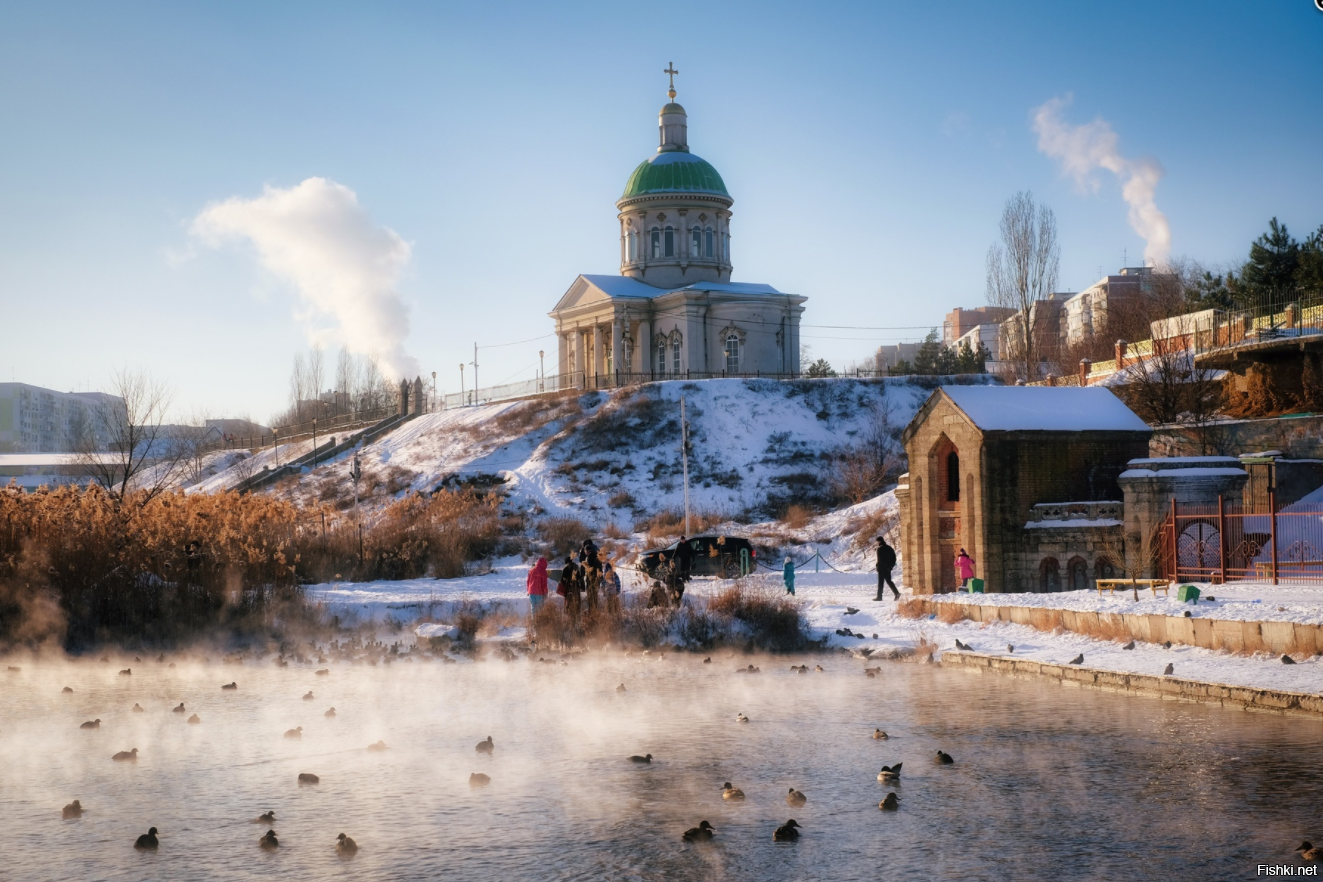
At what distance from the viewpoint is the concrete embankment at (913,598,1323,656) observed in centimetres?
1609

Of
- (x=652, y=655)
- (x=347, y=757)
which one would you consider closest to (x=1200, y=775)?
(x=347, y=757)

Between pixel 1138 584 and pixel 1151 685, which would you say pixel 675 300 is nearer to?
pixel 1138 584

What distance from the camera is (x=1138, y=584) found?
2319 centimetres

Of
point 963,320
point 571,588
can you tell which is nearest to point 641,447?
point 571,588

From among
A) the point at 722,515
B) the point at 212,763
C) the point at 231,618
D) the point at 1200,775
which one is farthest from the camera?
the point at 722,515

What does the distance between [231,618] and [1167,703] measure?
16888 mm

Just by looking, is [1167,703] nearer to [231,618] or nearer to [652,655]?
[652,655]

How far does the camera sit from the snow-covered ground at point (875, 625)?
15898mm

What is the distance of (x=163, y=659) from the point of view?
69.1 feet

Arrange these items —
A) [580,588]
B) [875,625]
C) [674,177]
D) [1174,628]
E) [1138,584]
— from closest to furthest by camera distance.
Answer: [1174,628] < [1138,584] < [580,588] < [875,625] < [674,177]

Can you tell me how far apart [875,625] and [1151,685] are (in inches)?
328

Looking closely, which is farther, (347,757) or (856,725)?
(856,725)

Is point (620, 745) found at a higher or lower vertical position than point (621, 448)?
lower

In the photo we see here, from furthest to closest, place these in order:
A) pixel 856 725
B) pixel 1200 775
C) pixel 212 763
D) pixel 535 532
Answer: pixel 535 532 < pixel 856 725 < pixel 212 763 < pixel 1200 775
